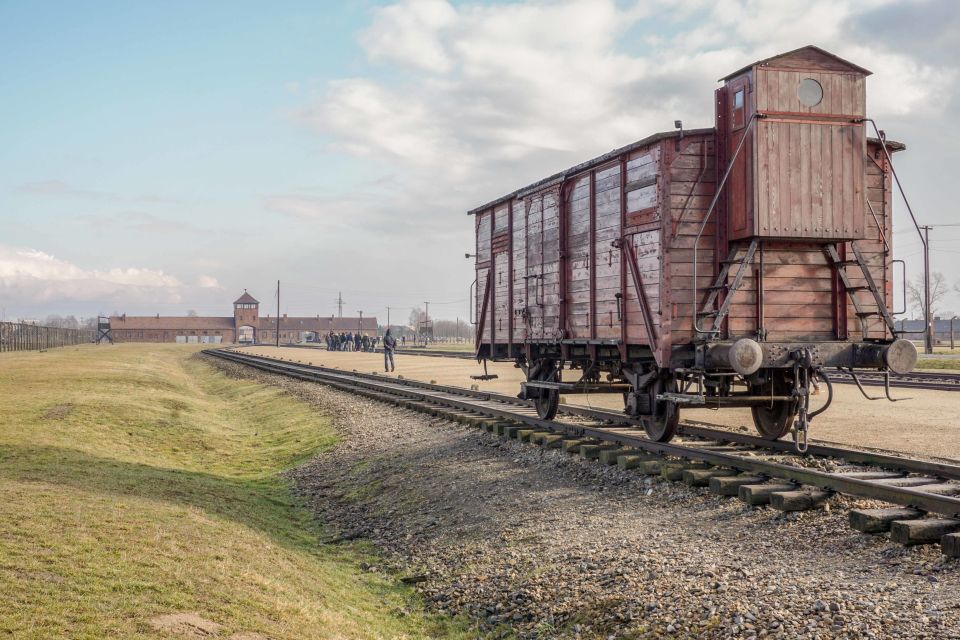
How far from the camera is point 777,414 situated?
1144 cm

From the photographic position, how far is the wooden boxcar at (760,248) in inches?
391

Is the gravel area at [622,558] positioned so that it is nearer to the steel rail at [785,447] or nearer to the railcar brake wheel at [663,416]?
the railcar brake wheel at [663,416]

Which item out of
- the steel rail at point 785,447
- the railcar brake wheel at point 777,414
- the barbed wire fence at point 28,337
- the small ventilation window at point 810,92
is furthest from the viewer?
the barbed wire fence at point 28,337

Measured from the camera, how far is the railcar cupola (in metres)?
9.90

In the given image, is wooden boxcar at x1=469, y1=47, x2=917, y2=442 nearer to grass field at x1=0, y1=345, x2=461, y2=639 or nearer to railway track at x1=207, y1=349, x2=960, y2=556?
railway track at x1=207, y1=349, x2=960, y2=556

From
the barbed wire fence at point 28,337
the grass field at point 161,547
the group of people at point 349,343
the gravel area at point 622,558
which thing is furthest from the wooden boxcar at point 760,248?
the group of people at point 349,343

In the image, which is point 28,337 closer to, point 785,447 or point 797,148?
point 785,447

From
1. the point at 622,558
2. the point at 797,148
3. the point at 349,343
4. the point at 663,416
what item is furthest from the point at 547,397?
the point at 349,343

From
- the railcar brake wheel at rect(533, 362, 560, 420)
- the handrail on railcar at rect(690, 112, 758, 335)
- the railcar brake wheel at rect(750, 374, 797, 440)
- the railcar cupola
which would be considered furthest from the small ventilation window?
the railcar brake wheel at rect(533, 362, 560, 420)

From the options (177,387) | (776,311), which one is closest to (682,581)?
(776,311)

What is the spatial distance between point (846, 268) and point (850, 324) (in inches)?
29.8

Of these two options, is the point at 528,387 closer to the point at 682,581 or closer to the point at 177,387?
the point at 682,581

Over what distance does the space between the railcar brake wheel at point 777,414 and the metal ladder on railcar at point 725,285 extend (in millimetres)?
1670

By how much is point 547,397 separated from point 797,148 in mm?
6302
